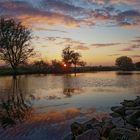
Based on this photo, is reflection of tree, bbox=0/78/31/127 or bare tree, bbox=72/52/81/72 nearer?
reflection of tree, bbox=0/78/31/127

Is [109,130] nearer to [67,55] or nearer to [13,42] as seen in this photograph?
[13,42]

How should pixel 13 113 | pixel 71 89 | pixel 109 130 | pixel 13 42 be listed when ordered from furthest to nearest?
pixel 13 42
pixel 71 89
pixel 13 113
pixel 109 130

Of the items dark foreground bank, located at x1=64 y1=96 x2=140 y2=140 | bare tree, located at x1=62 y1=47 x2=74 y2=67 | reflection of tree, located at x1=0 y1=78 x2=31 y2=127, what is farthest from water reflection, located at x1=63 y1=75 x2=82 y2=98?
bare tree, located at x1=62 y1=47 x2=74 y2=67

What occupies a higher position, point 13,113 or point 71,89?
point 71,89

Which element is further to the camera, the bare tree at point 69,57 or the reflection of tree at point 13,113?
the bare tree at point 69,57

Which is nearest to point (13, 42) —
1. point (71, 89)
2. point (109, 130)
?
point (71, 89)

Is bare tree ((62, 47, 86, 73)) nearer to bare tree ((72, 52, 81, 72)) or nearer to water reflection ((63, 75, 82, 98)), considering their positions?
bare tree ((72, 52, 81, 72))

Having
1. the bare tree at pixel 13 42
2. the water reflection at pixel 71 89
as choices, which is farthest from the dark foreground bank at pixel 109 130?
the bare tree at pixel 13 42

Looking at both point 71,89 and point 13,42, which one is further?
point 13,42

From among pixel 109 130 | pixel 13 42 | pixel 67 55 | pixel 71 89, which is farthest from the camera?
pixel 67 55

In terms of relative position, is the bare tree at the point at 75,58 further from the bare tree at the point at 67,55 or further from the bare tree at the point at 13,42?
the bare tree at the point at 13,42

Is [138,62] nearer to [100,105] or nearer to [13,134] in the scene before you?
[100,105]

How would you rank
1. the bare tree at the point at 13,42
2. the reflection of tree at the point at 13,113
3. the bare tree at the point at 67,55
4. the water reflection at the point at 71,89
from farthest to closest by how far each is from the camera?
1. the bare tree at the point at 67,55
2. the bare tree at the point at 13,42
3. the water reflection at the point at 71,89
4. the reflection of tree at the point at 13,113

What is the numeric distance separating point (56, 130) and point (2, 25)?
59796 mm
